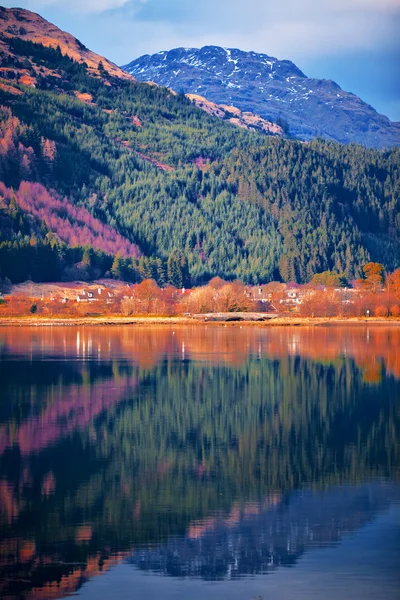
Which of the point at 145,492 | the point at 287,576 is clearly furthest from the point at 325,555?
the point at 145,492

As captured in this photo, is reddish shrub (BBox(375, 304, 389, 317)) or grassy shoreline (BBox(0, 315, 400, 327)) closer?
grassy shoreline (BBox(0, 315, 400, 327))

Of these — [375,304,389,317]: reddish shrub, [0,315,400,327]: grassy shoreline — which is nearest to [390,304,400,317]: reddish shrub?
[375,304,389,317]: reddish shrub

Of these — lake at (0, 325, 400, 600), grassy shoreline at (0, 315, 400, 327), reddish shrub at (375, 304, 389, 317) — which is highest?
reddish shrub at (375, 304, 389, 317)

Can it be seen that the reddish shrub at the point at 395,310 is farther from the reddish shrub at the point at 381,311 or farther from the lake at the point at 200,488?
the lake at the point at 200,488

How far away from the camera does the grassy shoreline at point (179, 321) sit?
149125 mm

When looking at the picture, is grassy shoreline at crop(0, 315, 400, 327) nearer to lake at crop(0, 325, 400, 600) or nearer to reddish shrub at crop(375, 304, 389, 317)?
reddish shrub at crop(375, 304, 389, 317)

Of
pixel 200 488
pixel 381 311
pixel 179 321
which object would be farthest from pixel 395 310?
pixel 200 488

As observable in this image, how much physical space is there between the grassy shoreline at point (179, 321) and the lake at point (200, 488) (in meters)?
92.3

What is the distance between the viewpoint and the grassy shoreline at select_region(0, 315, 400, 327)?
149 m

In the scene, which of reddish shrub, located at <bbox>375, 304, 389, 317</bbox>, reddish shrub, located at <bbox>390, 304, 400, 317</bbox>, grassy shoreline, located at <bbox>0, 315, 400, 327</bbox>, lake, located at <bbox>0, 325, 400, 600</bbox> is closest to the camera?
lake, located at <bbox>0, 325, 400, 600</bbox>

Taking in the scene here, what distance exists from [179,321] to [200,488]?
408 feet

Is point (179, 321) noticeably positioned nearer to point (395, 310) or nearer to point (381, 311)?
point (381, 311)

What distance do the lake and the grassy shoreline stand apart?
9234 centimetres

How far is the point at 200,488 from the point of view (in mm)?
28109
